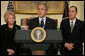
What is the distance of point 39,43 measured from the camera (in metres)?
2.26

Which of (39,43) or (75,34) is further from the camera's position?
(75,34)

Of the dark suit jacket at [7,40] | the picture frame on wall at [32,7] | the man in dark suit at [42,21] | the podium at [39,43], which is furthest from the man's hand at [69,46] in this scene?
the picture frame on wall at [32,7]

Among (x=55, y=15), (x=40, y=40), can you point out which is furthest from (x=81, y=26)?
(x=55, y=15)

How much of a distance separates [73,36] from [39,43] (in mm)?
1051

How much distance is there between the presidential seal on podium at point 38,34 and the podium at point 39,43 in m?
0.04

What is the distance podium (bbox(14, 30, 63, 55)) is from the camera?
223 centimetres

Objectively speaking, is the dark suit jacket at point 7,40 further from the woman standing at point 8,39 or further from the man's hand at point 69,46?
the man's hand at point 69,46

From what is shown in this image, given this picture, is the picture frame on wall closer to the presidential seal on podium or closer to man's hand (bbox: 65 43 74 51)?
man's hand (bbox: 65 43 74 51)

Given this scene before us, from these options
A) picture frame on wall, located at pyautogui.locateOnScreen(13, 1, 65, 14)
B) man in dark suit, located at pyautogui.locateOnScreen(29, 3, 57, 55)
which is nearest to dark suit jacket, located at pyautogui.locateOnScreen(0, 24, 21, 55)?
man in dark suit, located at pyautogui.locateOnScreen(29, 3, 57, 55)

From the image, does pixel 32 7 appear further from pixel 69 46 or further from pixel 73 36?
pixel 69 46

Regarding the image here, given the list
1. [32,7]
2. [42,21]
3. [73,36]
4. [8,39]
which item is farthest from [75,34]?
[32,7]

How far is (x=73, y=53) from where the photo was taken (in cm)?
314

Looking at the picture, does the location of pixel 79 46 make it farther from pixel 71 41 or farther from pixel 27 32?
pixel 27 32

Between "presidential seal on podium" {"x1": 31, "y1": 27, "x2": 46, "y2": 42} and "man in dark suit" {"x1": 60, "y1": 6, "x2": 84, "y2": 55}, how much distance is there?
0.89m
